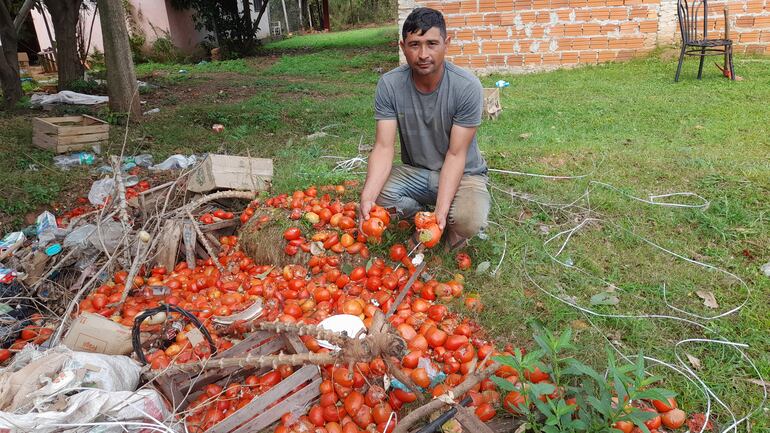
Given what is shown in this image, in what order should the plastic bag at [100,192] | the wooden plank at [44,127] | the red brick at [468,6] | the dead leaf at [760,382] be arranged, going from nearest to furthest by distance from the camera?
the dead leaf at [760,382]
the plastic bag at [100,192]
the wooden plank at [44,127]
the red brick at [468,6]

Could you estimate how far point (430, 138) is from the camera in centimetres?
334

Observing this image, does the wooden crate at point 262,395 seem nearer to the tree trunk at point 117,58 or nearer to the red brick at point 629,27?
the tree trunk at point 117,58

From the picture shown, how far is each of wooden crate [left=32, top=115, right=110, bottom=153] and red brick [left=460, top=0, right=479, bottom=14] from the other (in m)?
6.87

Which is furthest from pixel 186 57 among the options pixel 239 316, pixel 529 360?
pixel 529 360

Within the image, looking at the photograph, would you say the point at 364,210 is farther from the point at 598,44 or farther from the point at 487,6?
the point at 598,44

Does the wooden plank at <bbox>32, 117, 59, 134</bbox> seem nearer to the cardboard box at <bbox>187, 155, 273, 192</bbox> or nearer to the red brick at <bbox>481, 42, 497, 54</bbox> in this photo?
the cardboard box at <bbox>187, 155, 273, 192</bbox>

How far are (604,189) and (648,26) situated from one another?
23.0 feet

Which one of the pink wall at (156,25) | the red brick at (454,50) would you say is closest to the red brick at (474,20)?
the red brick at (454,50)

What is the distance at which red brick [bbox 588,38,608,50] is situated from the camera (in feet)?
31.7

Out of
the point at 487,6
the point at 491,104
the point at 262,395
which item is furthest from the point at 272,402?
the point at 487,6

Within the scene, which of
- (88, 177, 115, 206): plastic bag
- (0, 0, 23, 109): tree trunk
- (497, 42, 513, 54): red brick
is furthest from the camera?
(497, 42, 513, 54): red brick

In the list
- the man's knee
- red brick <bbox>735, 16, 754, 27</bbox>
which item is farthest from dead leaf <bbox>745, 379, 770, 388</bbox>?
red brick <bbox>735, 16, 754, 27</bbox>

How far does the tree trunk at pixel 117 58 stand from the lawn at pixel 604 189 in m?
0.43

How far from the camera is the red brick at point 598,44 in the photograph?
9.67 m
